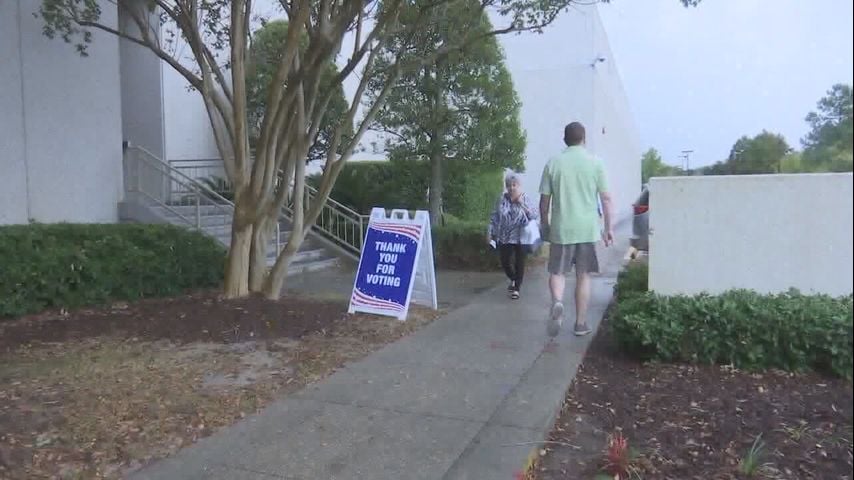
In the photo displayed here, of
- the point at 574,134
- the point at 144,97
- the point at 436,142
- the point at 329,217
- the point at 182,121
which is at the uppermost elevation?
the point at 144,97

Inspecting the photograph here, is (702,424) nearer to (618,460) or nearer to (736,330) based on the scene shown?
(618,460)

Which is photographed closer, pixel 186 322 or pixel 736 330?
pixel 736 330

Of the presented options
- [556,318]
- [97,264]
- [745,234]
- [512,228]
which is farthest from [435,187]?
[745,234]

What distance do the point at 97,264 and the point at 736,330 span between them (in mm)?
6294

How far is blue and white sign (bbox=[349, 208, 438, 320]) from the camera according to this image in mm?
7227

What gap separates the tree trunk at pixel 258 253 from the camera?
25.5 ft

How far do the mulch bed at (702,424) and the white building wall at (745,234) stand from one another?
0.63m

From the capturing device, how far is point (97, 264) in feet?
24.9

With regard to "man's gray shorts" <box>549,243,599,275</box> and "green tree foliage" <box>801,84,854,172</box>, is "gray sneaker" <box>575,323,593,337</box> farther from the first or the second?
"green tree foliage" <box>801,84,854,172</box>

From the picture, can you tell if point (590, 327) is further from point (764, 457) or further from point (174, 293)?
point (174, 293)

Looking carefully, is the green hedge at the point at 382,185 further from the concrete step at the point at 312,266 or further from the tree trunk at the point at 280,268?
the tree trunk at the point at 280,268

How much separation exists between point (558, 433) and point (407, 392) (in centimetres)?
116

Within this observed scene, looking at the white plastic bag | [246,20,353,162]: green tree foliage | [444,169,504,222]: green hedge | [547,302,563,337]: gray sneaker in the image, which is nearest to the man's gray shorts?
[547,302,563,337]: gray sneaker

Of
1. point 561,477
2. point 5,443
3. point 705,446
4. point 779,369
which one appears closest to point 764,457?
point 705,446
